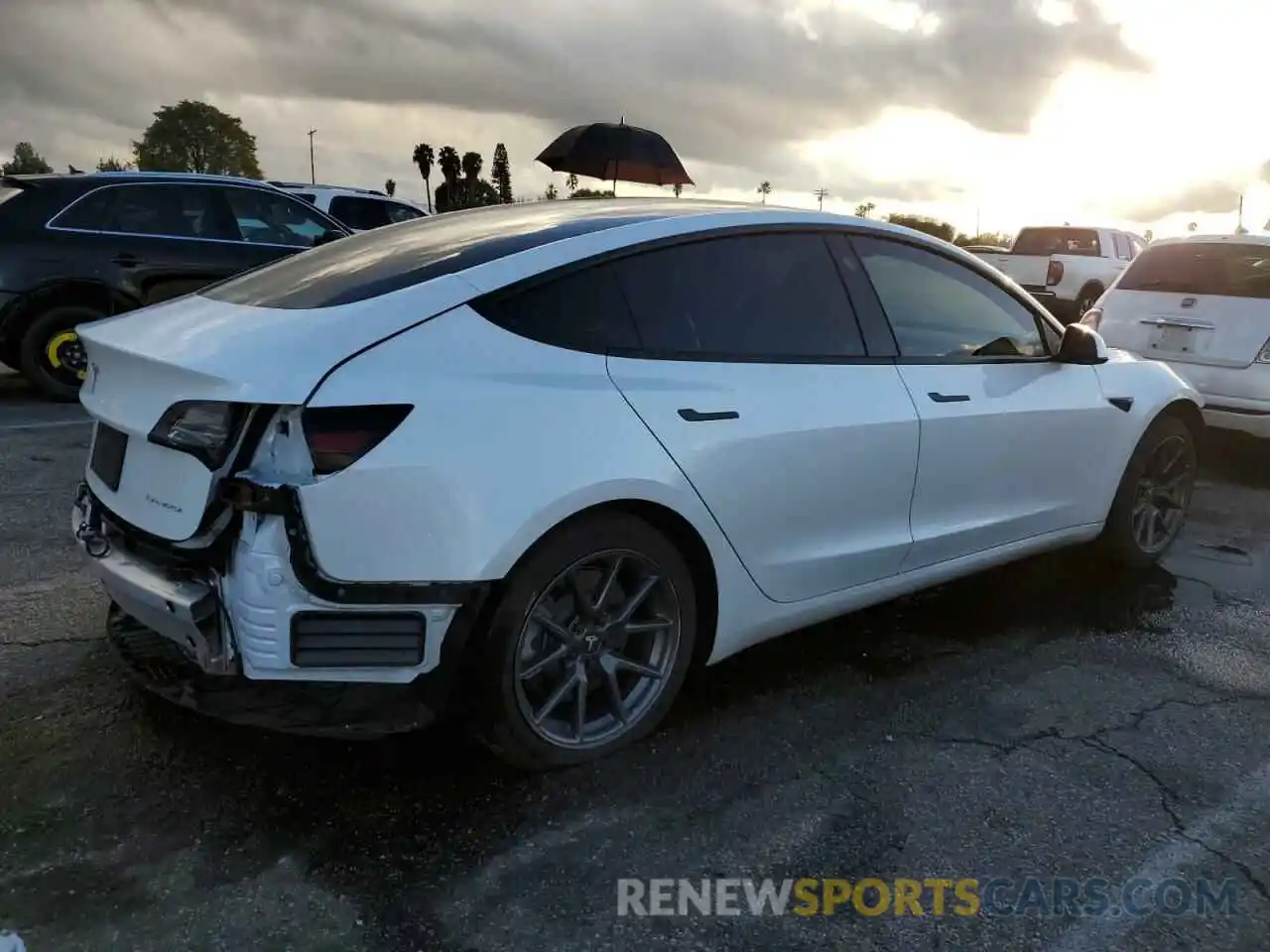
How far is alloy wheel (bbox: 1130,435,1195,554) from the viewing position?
4742 mm

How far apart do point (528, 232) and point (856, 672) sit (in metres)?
1.86

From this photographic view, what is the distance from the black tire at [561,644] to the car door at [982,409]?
1.06m

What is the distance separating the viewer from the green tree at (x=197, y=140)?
88.6m

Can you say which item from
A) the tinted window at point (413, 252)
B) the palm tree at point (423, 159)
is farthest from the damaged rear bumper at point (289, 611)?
the palm tree at point (423, 159)

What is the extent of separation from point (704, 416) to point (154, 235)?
6.83 m

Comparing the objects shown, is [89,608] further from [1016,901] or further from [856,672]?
[1016,901]

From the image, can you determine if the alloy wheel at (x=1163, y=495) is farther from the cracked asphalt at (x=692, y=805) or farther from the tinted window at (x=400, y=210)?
the tinted window at (x=400, y=210)

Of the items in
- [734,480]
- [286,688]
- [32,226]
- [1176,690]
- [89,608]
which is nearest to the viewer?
[286,688]

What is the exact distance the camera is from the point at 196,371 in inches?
96.2

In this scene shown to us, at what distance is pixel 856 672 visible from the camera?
3.63 metres

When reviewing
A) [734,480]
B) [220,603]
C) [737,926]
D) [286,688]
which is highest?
[734,480]

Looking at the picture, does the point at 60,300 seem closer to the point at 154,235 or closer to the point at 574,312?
the point at 154,235

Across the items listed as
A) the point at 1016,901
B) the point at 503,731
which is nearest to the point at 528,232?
the point at 503,731

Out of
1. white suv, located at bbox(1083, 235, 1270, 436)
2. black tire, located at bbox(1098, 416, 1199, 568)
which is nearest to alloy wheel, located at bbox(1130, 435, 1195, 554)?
black tire, located at bbox(1098, 416, 1199, 568)
